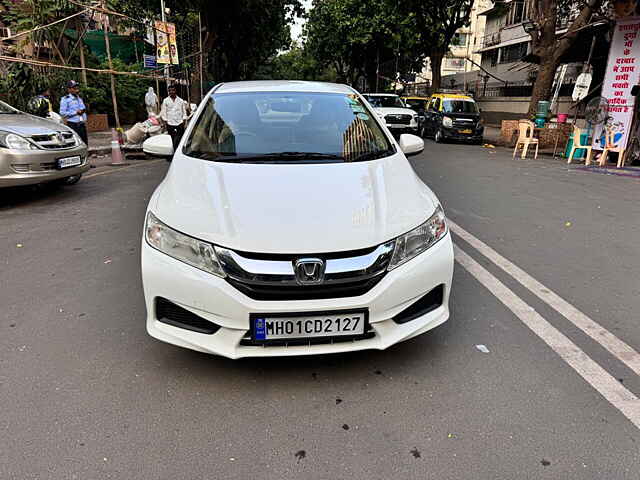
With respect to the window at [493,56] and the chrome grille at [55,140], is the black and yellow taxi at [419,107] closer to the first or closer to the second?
the chrome grille at [55,140]

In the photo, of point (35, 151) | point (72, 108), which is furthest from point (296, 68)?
point (35, 151)

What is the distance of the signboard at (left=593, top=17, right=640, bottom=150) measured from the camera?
1152 centimetres

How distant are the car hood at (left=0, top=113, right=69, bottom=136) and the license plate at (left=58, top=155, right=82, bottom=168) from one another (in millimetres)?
433

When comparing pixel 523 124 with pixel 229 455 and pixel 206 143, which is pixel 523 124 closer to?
pixel 206 143

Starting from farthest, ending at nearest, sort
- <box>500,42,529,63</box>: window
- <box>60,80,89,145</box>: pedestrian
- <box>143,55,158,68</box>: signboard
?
1. <box>500,42,529,63</box>: window
2. <box>143,55,158,68</box>: signboard
3. <box>60,80,89,145</box>: pedestrian

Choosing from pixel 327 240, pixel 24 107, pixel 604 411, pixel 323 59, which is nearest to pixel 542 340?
pixel 604 411

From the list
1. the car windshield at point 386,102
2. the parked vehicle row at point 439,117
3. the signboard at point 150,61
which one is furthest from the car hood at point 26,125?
the car windshield at point 386,102

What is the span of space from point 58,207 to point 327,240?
18.6 ft

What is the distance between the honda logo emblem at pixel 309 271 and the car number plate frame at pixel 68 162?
596 cm

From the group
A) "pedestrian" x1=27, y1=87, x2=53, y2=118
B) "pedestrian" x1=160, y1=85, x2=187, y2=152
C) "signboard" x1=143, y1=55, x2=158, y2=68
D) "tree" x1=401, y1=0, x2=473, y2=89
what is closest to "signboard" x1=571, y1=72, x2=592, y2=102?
"tree" x1=401, y1=0, x2=473, y2=89

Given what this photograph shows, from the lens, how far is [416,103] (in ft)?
77.1

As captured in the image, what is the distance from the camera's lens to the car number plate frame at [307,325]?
2361 mm

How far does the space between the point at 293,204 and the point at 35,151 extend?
546cm

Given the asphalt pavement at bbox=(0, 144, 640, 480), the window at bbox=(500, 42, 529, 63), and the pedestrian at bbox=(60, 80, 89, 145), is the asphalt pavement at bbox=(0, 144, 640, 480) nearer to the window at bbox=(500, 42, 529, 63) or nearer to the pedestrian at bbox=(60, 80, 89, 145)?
the pedestrian at bbox=(60, 80, 89, 145)
